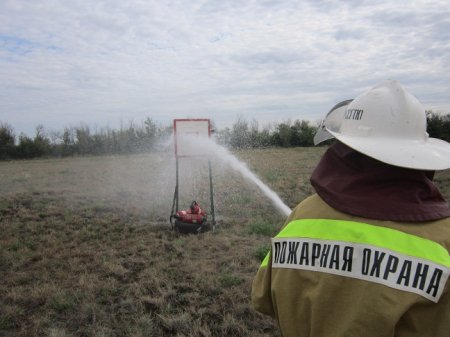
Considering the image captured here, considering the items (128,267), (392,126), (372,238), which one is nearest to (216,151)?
(128,267)

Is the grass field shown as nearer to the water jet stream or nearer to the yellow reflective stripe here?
the water jet stream

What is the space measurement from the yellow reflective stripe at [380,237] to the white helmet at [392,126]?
26 cm

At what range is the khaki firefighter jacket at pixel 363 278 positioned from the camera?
1.12 metres

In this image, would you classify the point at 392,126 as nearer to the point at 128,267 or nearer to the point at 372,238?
the point at 372,238

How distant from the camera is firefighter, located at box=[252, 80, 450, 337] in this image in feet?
3.70

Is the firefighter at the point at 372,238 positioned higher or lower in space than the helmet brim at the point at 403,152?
lower

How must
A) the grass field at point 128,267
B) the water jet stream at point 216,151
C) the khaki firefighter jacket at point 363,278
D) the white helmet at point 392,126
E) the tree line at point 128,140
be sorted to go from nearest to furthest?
the khaki firefighter jacket at point 363,278, the white helmet at point 392,126, the grass field at point 128,267, the water jet stream at point 216,151, the tree line at point 128,140

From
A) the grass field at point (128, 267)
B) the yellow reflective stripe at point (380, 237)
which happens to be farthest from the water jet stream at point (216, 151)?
the yellow reflective stripe at point (380, 237)

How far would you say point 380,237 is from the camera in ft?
3.82

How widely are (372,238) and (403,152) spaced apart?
309 millimetres

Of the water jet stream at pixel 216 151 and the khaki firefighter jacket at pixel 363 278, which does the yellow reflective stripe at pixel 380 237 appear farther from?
the water jet stream at pixel 216 151

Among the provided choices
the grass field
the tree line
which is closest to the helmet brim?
the grass field

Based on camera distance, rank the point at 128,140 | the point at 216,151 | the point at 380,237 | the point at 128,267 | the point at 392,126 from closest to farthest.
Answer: the point at 380,237 → the point at 392,126 → the point at 128,267 → the point at 216,151 → the point at 128,140

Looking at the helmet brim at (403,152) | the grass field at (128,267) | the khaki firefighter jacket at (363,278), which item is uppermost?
the helmet brim at (403,152)
